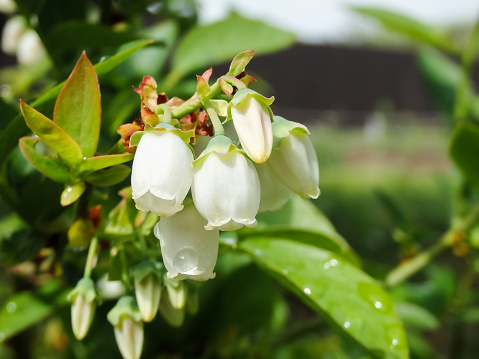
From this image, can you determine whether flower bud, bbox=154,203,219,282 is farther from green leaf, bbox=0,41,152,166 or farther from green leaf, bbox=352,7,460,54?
green leaf, bbox=352,7,460,54

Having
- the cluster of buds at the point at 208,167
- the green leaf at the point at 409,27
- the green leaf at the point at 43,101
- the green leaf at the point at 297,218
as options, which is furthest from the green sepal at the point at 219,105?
the green leaf at the point at 409,27

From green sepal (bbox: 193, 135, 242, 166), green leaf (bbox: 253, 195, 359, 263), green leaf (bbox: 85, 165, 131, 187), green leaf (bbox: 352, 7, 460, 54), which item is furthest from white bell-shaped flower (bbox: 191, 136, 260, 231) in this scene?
green leaf (bbox: 352, 7, 460, 54)

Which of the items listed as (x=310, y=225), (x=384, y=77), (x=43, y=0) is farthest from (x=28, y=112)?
(x=384, y=77)

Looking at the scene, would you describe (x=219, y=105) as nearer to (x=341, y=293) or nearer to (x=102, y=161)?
(x=102, y=161)

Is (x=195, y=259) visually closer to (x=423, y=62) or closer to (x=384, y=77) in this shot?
(x=423, y=62)

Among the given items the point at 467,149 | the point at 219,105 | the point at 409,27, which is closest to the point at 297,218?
the point at 467,149
